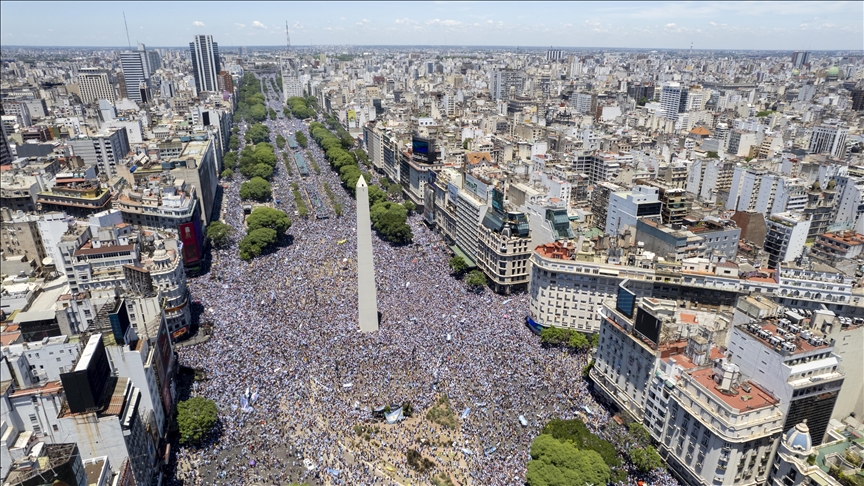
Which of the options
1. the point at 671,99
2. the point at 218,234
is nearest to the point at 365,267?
the point at 218,234

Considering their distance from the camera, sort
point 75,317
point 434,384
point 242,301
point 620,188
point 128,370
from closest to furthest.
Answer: point 128,370 < point 75,317 < point 434,384 < point 242,301 < point 620,188

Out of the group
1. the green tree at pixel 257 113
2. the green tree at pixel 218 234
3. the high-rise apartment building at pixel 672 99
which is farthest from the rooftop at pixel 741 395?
the green tree at pixel 257 113

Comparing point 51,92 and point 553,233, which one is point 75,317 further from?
point 51,92

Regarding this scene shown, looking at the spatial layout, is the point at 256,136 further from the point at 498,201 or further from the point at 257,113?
the point at 498,201

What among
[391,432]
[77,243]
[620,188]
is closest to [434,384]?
[391,432]

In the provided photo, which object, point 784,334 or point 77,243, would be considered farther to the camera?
point 77,243

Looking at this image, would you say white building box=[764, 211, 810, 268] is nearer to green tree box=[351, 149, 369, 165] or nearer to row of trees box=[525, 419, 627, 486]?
row of trees box=[525, 419, 627, 486]

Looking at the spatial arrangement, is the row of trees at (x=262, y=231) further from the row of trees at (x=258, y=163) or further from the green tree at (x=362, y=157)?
the green tree at (x=362, y=157)
